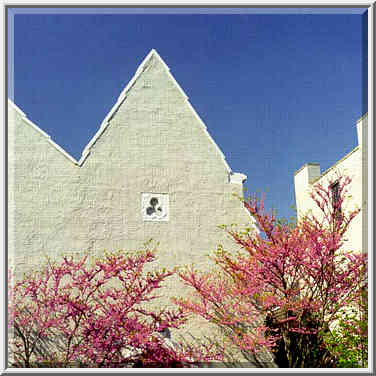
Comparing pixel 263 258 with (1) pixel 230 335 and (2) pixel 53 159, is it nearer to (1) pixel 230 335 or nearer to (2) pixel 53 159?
(1) pixel 230 335

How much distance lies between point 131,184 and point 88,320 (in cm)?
184

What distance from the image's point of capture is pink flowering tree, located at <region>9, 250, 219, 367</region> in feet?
22.6

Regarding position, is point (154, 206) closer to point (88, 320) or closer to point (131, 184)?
point (131, 184)

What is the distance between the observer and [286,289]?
7164mm

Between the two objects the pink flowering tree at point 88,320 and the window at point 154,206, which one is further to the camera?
the window at point 154,206

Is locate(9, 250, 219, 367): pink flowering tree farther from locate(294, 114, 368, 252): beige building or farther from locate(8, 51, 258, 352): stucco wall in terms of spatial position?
locate(294, 114, 368, 252): beige building

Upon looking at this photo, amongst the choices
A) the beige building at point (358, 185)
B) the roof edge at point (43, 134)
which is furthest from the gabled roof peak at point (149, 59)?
the beige building at point (358, 185)

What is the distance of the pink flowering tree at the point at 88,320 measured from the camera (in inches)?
271

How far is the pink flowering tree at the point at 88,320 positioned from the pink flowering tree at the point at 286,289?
0.58 meters

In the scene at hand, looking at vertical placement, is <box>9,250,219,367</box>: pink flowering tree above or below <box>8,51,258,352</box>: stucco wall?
below

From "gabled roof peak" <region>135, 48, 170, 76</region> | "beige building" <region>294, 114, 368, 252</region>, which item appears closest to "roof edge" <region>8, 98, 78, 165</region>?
"gabled roof peak" <region>135, 48, 170, 76</region>

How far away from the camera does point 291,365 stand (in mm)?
7316

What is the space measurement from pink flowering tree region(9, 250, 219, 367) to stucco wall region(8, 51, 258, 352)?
1.08 feet

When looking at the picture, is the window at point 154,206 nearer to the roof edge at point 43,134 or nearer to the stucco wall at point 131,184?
the stucco wall at point 131,184
